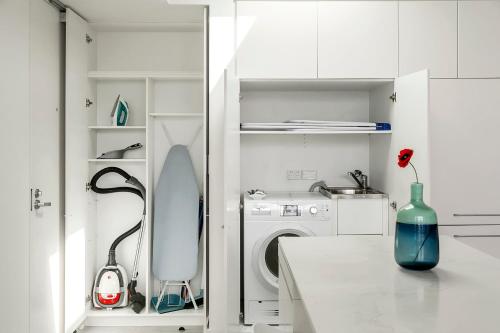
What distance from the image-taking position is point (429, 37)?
2.94 metres

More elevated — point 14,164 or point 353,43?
point 353,43

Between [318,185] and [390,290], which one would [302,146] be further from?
[390,290]

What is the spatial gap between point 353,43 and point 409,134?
2.56ft

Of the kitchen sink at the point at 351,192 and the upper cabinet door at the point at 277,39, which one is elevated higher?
the upper cabinet door at the point at 277,39

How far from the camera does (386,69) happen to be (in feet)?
9.66

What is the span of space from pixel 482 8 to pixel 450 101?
27.9 inches

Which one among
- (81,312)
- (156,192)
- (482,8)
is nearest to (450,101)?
(482,8)

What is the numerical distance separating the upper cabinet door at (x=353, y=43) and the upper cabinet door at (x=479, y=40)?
487 mm

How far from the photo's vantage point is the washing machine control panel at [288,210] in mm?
2957

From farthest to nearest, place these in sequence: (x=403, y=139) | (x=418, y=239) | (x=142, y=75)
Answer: (x=142, y=75)
(x=403, y=139)
(x=418, y=239)

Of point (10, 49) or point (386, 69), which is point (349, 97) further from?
point (10, 49)

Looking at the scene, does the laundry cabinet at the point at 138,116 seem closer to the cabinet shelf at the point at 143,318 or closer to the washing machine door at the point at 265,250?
the cabinet shelf at the point at 143,318

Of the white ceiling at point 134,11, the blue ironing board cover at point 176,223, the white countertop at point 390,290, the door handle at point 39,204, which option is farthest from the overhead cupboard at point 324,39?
the white countertop at point 390,290

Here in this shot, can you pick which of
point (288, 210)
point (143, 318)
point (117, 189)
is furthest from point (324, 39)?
point (143, 318)
